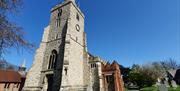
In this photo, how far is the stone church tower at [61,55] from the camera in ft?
72.8

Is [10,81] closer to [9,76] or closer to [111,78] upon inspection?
[9,76]

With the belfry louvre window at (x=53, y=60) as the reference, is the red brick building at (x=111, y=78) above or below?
below

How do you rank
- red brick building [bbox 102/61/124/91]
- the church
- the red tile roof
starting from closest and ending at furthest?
the church < red brick building [bbox 102/61/124/91] < the red tile roof

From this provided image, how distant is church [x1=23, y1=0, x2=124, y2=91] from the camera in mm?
22625

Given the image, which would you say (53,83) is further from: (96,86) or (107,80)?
(107,80)

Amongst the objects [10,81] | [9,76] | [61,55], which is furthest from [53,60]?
[9,76]

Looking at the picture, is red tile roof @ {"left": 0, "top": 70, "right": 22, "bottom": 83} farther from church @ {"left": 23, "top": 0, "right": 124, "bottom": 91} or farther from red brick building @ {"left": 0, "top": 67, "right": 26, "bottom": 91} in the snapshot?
church @ {"left": 23, "top": 0, "right": 124, "bottom": 91}

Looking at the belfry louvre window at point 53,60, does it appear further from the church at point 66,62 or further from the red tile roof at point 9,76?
the red tile roof at point 9,76

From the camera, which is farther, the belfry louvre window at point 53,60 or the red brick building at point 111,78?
the red brick building at point 111,78

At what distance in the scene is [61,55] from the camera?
2422 centimetres

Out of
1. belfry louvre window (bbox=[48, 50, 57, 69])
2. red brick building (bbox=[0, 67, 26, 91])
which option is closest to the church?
belfry louvre window (bbox=[48, 50, 57, 69])

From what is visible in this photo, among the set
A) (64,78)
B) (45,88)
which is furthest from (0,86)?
(64,78)

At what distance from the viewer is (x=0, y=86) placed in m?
28.0

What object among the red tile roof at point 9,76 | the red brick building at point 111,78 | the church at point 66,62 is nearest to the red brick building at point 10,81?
the red tile roof at point 9,76
